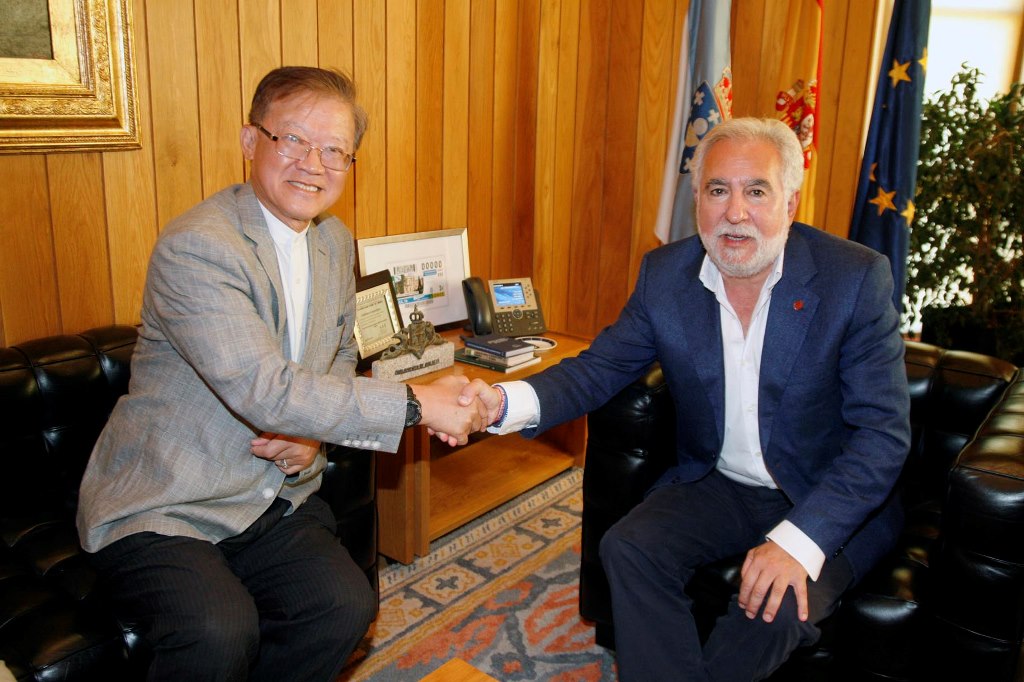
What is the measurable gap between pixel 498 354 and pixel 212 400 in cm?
120

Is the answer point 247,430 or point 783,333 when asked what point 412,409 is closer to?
point 247,430

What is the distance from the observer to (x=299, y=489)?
199 cm

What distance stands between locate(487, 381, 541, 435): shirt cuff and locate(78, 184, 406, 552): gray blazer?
41 cm

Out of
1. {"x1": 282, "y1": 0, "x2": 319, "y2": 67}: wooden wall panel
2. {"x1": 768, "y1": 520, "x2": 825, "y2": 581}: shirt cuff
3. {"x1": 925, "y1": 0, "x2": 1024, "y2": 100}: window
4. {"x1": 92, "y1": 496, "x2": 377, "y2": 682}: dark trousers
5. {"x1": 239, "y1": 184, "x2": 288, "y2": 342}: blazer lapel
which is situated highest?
{"x1": 925, "y1": 0, "x2": 1024, "y2": 100}: window

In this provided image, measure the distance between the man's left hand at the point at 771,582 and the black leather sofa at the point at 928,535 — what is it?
0.48 feet

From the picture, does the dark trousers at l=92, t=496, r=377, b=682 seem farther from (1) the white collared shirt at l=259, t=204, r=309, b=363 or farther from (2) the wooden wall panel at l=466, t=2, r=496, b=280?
→ (2) the wooden wall panel at l=466, t=2, r=496, b=280

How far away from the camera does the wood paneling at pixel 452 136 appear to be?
2.35m

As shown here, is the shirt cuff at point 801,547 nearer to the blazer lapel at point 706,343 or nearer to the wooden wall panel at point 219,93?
the blazer lapel at point 706,343

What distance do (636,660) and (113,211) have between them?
1831 mm

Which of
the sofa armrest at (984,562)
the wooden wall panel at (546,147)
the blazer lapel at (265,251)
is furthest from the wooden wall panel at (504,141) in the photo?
the sofa armrest at (984,562)

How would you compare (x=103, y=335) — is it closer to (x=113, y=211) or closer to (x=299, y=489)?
(x=113, y=211)

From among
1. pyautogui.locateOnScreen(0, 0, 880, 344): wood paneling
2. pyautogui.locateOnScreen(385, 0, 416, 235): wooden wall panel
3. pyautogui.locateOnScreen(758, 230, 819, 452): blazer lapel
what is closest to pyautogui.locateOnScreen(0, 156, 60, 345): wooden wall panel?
pyautogui.locateOnScreen(0, 0, 880, 344): wood paneling

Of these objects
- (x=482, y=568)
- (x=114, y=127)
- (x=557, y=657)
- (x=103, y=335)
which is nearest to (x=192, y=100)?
(x=114, y=127)

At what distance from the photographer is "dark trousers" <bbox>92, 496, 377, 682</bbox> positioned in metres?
1.60
